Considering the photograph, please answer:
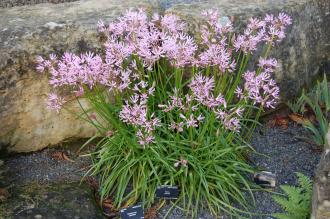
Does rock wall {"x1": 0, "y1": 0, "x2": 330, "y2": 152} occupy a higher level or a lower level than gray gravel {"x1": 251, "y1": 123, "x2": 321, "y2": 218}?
higher

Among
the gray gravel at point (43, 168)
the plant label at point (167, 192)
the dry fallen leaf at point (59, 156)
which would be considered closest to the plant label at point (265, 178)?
the plant label at point (167, 192)

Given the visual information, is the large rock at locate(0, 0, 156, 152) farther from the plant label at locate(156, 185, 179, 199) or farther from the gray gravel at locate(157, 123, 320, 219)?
the gray gravel at locate(157, 123, 320, 219)

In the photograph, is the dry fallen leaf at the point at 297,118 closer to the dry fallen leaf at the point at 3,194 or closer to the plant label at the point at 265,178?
the plant label at the point at 265,178

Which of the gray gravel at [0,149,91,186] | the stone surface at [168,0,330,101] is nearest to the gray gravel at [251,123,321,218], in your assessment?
the stone surface at [168,0,330,101]

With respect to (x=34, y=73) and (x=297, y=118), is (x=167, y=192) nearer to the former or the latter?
(x=34, y=73)

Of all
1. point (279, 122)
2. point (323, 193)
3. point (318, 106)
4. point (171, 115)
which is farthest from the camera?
point (279, 122)

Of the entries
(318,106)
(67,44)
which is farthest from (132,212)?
(318,106)

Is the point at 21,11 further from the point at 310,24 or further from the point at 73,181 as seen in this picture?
the point at 310,24
